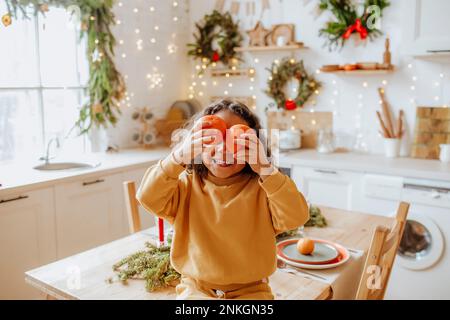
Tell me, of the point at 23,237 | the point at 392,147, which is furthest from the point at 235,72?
the point at 23,237

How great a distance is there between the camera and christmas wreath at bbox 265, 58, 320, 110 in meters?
3.50

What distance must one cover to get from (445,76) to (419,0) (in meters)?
0.60

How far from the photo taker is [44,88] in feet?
10.1

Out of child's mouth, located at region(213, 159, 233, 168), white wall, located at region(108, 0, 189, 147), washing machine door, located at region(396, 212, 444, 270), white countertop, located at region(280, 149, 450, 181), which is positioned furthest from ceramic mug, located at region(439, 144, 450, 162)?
child's mouth, located at region(213, 159, 233, 168)

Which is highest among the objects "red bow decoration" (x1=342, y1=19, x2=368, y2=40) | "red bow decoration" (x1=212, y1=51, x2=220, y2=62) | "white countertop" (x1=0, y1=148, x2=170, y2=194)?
"red bow decoration" (x1=342, y1=19, x2=368, y2=40)

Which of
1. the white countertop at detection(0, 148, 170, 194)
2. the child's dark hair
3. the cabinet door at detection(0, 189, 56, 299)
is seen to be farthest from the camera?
the white countertop at detection(0, 148, 170, 194)

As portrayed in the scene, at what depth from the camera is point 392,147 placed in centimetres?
316

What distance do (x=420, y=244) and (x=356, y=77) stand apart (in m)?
1.32

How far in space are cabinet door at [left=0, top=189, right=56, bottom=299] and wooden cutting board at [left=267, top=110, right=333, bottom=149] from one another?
1961 millimetres

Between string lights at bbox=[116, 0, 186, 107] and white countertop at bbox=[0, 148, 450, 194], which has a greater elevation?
Answer: string lights at bbox=[116, 0, 186, 107]

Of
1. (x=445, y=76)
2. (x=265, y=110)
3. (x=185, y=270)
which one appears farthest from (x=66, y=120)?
(x=445, y=76)

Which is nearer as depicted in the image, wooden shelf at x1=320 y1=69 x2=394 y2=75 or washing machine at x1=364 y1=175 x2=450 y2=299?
washing machine at x1=364 y1=175 x2=450 y2=299

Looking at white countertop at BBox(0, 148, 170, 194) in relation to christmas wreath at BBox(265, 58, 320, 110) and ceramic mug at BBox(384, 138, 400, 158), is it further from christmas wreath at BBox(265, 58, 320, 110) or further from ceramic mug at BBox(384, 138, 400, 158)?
ceramic mug at BBox(384, 138, 400, 158)

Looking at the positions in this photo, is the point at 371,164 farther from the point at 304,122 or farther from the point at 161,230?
the point at 161,230
